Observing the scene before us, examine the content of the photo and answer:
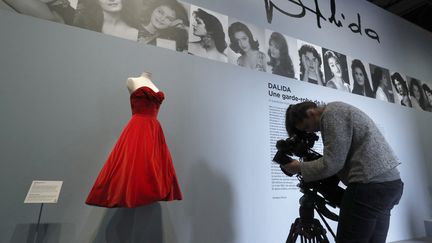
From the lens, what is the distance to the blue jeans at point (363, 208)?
1168mm

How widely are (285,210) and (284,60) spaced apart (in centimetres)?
147

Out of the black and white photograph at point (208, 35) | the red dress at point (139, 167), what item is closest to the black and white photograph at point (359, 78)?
the black and white photograph at point (208, 35)

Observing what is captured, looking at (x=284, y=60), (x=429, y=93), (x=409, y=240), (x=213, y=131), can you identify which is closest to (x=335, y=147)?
(x=213, y=131)

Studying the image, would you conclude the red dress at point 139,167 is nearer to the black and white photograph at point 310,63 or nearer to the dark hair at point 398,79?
the black and white photograph at point 310,63

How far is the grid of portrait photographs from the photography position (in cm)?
189

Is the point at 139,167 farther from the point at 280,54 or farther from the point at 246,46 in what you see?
the point at 280,54

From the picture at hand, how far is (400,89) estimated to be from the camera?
3.66 meters

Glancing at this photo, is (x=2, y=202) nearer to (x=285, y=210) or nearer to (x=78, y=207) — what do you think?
(x=78, y=207)

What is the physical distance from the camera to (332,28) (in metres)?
3.32

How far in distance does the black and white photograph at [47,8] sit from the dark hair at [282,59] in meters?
1.74

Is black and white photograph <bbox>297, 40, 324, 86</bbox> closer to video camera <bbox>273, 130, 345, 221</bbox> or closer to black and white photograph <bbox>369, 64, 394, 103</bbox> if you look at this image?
black and white photograph <bbox>369, 64, 394, 103</bbox>

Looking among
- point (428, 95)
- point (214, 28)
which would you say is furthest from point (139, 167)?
point (428, 95)

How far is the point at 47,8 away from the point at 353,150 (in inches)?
82.3

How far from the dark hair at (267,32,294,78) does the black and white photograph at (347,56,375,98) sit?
3.15 ft
